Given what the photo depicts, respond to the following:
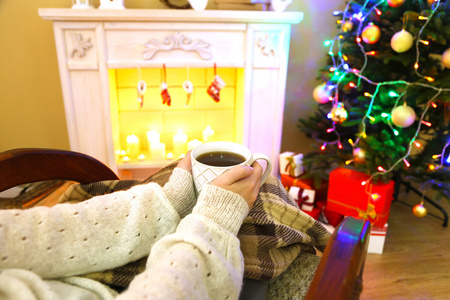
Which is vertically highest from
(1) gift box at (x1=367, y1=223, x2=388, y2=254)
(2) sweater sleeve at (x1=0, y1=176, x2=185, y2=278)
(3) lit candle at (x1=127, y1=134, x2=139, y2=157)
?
(2) sweater sleeve at (x1=0, y1=176, x2=185, y2=278)

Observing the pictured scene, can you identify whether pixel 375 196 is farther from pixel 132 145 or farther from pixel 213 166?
pixel 132 145

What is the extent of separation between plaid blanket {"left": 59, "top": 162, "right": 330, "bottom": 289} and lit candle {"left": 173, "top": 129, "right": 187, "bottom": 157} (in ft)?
3.56

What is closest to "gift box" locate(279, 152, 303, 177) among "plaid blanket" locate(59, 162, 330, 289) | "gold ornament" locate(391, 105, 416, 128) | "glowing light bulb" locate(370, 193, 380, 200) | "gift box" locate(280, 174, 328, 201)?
"gift box" locate(280, 174, 328, 201)

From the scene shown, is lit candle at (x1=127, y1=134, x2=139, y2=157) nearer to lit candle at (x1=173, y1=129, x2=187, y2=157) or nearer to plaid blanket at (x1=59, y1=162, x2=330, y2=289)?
lit candle at (x1=173, y1=129, x2=187, y2=157)

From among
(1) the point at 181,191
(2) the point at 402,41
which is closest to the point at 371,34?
(2) the point at 402,41

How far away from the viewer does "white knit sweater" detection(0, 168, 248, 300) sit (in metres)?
0.41

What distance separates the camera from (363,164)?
4.80 ft

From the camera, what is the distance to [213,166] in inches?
23.1

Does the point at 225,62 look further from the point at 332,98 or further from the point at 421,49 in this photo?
A: the point at 421,49

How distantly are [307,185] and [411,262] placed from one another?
553 mm

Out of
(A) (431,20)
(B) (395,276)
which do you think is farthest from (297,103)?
(B) (395,276)

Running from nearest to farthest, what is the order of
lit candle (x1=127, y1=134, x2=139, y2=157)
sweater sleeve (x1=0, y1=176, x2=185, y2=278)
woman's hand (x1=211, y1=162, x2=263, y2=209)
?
sweater sleeve (x1=0, y1=176, x2=185, y2=278)
woman's hand (x1=211, y1=162, x2=263, y2=209)
lit candle (x1=127, y1=134, x2=139, y2=157)

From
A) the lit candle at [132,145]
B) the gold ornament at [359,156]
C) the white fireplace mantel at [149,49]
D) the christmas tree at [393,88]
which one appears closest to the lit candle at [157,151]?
the lit candle at [132,145]

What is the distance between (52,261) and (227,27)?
127 centimetres
